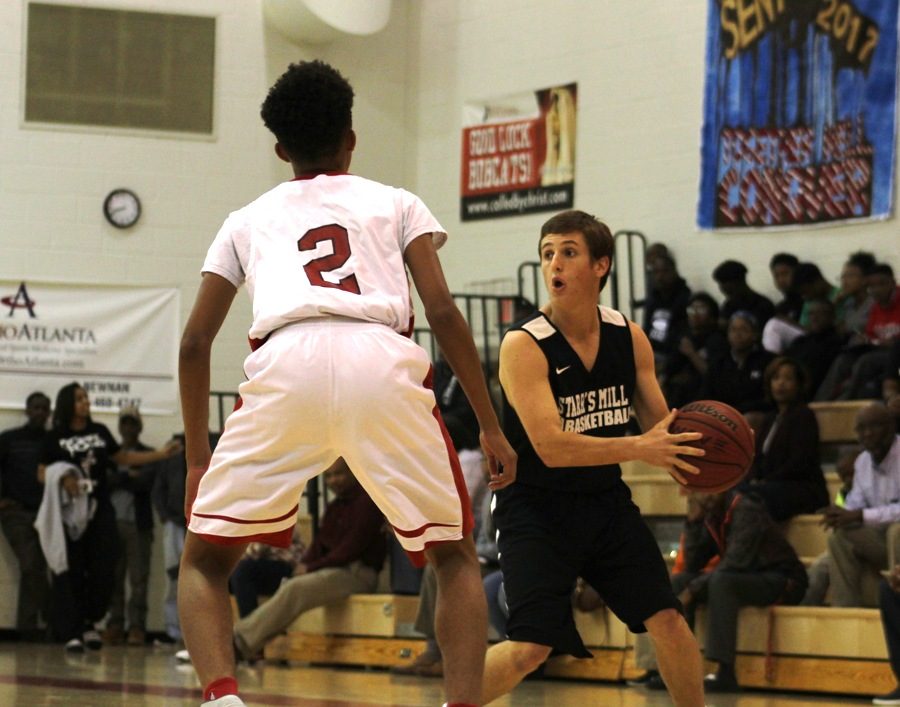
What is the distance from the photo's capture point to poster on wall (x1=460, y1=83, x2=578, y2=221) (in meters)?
13.1

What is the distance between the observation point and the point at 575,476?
4398 mm

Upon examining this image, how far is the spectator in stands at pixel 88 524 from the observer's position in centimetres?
1170

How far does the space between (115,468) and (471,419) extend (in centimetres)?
300

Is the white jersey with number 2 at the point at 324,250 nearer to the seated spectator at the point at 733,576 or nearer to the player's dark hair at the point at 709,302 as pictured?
the seated spectator at the point at 733,576

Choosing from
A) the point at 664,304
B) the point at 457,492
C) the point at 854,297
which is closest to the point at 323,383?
the point at 457,492

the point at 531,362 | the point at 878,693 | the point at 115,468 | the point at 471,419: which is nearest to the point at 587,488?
the point at 531,362

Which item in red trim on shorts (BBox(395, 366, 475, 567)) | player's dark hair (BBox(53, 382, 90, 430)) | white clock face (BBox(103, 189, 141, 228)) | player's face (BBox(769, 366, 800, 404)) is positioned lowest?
player's dark hair (BBox(53, 382, 90, 430))

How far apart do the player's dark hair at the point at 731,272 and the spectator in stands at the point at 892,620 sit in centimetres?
437

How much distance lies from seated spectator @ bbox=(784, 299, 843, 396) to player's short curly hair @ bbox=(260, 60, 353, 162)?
7.07 m

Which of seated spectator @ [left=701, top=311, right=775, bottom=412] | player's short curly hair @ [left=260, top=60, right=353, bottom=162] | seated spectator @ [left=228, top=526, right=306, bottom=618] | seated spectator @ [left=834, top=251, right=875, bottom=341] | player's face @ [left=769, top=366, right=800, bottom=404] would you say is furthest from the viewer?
seated spectator @ [left=228, top=526, right=306, bottom=618]

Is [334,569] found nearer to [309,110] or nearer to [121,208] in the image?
[121,208]

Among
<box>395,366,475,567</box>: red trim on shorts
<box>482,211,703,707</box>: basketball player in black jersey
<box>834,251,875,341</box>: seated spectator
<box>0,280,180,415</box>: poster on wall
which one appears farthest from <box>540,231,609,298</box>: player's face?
<box>0,280,180,415</box>: poster on wall

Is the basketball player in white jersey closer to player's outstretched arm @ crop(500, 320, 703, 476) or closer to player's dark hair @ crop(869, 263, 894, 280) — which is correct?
player's outstretched arm @ crop(500, 320, 703, 476)

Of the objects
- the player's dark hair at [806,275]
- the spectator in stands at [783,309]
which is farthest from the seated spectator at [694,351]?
the player's dark hair at [806,275]
